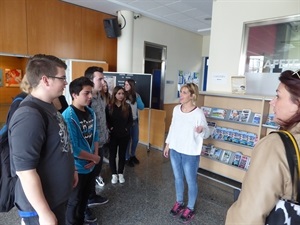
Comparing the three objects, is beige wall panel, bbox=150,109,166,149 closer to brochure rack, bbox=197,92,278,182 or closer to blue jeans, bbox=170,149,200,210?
brochure rack, bbox=197,92,278,182

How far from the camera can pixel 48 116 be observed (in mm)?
1083

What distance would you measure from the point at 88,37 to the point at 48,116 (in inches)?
167

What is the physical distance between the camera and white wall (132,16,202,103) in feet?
17.1

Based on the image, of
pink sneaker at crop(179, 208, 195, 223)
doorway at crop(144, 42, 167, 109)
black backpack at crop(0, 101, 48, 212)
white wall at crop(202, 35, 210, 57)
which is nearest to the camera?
black backpack at crop(0, 101, 48, 212)

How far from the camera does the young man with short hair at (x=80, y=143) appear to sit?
5.72ft

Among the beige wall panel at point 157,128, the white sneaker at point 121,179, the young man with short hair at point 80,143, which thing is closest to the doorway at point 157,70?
the beige wall panel at point 157,128

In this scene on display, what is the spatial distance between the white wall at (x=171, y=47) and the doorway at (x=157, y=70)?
0.45 ft

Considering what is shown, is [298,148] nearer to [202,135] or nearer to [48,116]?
[48,116]

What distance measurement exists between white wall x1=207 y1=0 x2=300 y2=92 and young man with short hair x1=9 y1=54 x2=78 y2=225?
2873 millimetres

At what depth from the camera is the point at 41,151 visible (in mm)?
1062

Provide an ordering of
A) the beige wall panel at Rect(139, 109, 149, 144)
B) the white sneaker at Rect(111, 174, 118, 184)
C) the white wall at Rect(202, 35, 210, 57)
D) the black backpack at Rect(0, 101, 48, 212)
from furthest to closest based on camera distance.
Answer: the white wall at Rect(202, 35, 210, 57), the beige wall panel at Rect(139, 109, 149, 144), the white sneaker at Rect(111, 174, 118, 184), the black backpack at Rect(0, 101, 48, 212)

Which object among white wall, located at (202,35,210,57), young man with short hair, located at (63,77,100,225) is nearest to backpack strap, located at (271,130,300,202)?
young man with short hair, located at (63,77,100,225)

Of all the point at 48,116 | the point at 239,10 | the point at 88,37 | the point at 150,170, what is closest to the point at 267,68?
the point at 239,10

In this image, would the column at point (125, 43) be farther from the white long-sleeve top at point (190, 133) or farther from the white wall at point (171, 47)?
the white long-sleeve top at point (190, 133)
